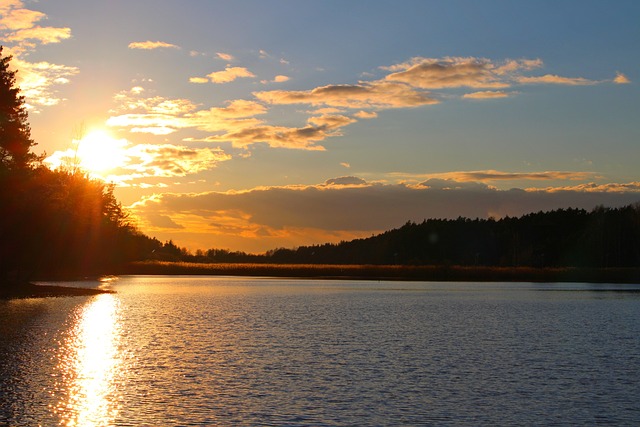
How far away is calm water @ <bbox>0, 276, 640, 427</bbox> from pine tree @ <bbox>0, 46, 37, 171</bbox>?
61.7ft

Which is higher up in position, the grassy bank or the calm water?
the grassy bank

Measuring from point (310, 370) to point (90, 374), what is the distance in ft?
25.8

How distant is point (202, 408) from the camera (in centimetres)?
2016

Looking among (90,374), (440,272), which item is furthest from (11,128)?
(440,272)

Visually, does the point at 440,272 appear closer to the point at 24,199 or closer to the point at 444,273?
the point at 444,273

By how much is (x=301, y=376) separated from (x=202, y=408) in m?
6.00

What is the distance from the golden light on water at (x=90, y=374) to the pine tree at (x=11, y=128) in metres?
25.3

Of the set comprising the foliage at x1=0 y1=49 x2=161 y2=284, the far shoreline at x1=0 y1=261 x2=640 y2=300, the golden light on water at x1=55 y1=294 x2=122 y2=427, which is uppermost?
the foliage at x1=0 y1=49 x2=161 y2=284

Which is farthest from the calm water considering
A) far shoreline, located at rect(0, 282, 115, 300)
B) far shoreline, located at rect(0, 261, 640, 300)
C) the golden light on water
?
far shoreline, located at rect(0, 261, 640, 300)

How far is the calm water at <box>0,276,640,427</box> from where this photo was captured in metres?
19.7

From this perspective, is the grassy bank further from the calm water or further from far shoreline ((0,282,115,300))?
the calm water

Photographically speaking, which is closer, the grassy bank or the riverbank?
the riverbank

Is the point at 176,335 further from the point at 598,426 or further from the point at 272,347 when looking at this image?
the point at 598,426

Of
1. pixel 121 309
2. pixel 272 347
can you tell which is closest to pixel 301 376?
pixel 272 347
